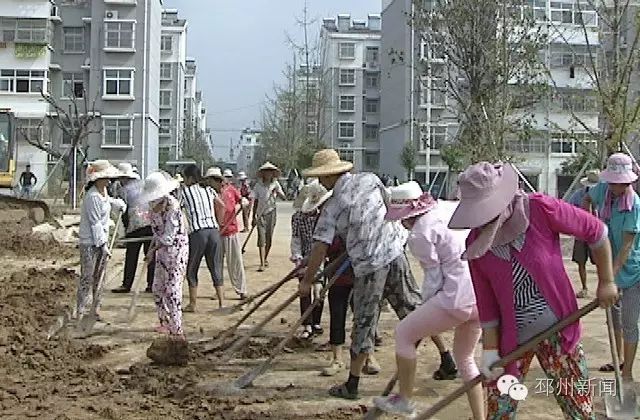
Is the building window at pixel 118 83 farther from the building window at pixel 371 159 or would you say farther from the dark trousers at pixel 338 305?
the dark trousers at pixel 338 305

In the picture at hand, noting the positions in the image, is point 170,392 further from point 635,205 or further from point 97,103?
point 97,103

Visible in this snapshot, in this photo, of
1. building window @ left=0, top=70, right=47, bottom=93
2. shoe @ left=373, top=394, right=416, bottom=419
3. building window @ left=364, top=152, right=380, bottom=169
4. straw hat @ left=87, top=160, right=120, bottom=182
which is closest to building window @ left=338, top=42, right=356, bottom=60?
building window @ left=364, top=152, right=380, bottom=169

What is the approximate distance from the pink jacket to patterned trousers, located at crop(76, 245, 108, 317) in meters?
5.58

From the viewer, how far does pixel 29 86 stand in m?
48.2

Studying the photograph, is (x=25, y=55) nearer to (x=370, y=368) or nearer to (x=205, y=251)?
(x=205, y=251)

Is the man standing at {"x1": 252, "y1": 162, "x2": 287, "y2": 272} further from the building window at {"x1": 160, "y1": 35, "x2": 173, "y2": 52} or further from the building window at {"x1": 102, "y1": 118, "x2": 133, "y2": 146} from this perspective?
the building window at {"x1": 160, "y1": 35, "x2": 173, "y2": 52}

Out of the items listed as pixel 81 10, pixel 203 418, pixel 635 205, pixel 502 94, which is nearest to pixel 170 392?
pixel 203 418

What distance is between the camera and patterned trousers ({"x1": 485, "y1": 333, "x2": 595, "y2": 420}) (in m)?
3.81

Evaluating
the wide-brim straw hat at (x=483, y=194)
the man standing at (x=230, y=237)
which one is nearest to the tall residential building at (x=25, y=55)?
the man standing at (x=230, y=237)

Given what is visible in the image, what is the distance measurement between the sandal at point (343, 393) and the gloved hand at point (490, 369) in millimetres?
2301

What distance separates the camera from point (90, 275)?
870 centimetres

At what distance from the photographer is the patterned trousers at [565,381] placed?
3807mm

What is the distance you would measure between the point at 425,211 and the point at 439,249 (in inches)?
11.0

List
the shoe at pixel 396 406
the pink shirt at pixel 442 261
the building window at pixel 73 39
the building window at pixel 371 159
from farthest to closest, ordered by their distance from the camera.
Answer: the building window at pixel 371 159, the building window at pixel 73 39, the pink shirt at pixel 442 261, the shoe at pixel 396 406
